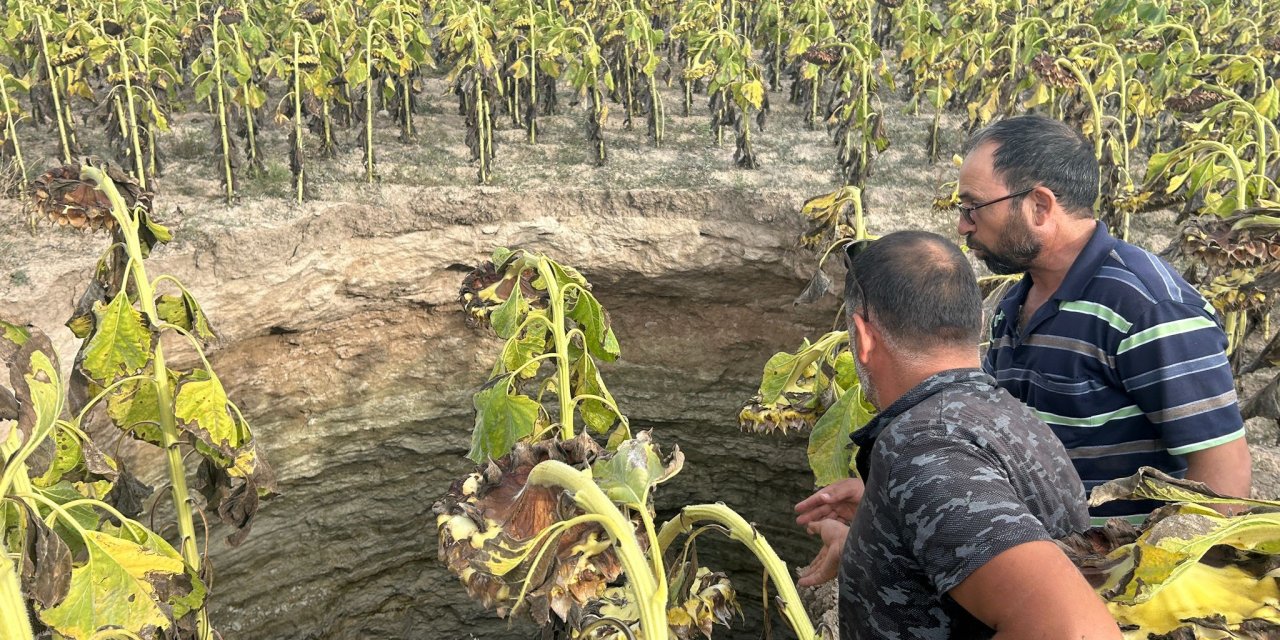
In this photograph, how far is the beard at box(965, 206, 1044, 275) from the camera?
2092 mm

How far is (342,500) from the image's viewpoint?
238 inches

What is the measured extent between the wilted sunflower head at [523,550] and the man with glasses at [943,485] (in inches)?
17.3

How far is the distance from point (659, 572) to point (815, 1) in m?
7.36

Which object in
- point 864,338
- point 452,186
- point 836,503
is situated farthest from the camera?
point 452,186

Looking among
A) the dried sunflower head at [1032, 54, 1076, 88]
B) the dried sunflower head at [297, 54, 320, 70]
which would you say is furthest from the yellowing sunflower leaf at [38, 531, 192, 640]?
the dried sunflower head at [297, 54, 320, 70]

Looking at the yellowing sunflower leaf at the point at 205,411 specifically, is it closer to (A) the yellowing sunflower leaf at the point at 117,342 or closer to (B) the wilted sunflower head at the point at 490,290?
(A) the yellowing sunflower leaf at the point at 117,342

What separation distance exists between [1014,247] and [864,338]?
812 mm

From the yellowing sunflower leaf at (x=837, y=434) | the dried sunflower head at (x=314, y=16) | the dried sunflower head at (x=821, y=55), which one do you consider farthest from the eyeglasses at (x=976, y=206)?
the dried sunflower head at (x=314, y=16)

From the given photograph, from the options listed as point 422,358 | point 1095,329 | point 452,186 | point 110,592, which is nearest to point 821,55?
point 452,186

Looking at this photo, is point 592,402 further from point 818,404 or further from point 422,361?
point 422,361

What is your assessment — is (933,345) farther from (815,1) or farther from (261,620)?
(815,1)

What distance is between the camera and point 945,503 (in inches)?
49.6

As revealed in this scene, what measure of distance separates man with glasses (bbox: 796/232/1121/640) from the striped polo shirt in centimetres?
67

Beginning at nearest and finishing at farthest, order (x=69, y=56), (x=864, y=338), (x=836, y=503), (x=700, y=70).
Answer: (x=864, y=338)
(x=836, y=503)
(x=69, y=56)
(x=700, y=70)
